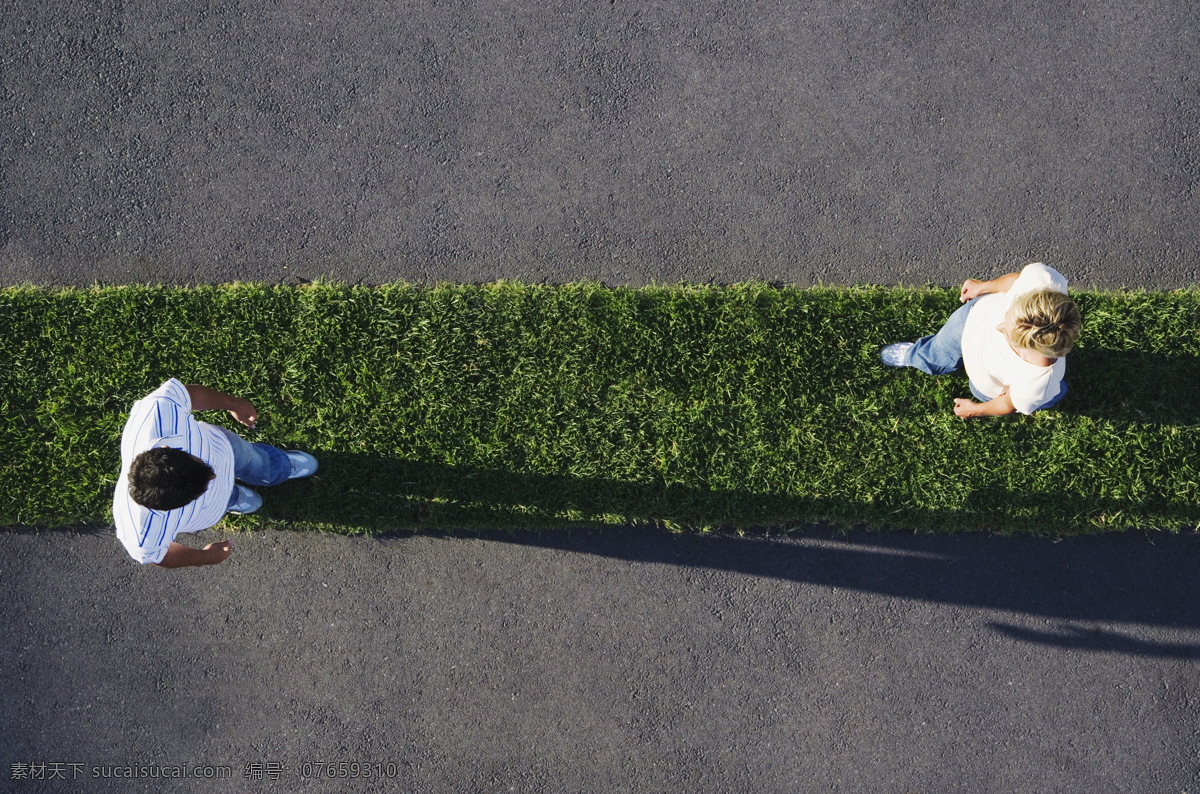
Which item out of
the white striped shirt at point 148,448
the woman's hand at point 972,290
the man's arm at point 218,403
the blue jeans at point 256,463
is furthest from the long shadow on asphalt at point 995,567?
the white striped shirt at point 148,448

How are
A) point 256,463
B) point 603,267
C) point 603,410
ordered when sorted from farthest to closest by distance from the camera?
1. point 603,267
2. point 603,410
3. point 256,463

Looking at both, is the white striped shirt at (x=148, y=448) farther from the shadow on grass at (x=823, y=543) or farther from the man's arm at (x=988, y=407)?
the man's arm at (x=988, y=407)

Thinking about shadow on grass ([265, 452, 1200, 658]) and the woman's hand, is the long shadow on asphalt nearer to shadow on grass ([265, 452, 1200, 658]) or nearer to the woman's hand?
shadow on grass ([265, 452, 1200, 658])

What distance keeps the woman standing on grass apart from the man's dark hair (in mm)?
3245

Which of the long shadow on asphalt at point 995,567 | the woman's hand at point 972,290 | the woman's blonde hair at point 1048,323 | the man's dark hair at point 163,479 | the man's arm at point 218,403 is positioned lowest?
the long shadow on asphalt at point 995,567

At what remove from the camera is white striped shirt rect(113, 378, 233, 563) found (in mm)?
2967

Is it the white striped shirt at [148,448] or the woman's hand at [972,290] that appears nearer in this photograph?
the white striped shirt at [148,448]

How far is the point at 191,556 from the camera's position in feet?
11.2

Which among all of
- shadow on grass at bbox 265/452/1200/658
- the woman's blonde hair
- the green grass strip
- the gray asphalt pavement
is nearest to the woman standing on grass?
the woman's blonde hair

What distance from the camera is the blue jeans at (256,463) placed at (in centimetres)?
360

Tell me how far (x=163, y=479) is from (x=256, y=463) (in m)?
0.93

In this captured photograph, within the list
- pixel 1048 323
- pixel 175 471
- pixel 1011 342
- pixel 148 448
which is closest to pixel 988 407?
pixel 1011 342

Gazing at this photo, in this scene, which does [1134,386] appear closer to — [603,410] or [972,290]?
[972,290]

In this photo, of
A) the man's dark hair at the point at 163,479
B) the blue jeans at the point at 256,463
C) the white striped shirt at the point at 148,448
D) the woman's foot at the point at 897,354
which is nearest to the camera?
the man's dark hair at the point at 163,479
